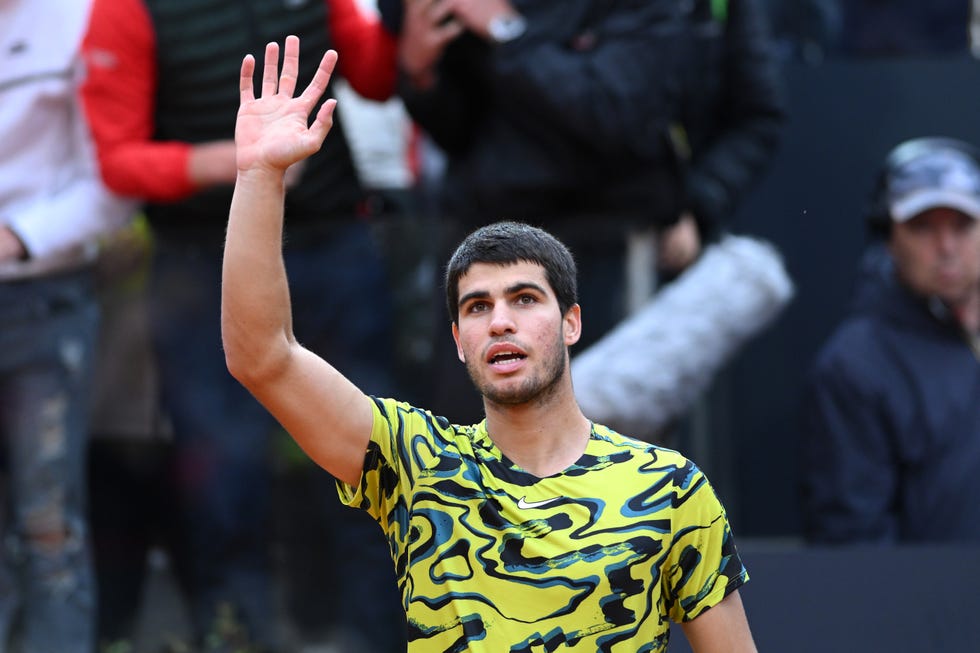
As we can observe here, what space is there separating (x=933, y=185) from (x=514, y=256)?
114 inches

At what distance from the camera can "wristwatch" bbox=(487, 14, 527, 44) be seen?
16.3 feet

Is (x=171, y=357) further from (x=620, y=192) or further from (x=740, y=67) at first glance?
(x=740, y=67)

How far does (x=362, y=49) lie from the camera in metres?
5.08

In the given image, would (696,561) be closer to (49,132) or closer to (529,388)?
(529,388)

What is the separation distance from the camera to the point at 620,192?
518 centimetres

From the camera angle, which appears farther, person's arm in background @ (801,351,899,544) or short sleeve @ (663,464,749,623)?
person's arm in background @ (801,351,899,544)

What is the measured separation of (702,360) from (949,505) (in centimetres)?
91

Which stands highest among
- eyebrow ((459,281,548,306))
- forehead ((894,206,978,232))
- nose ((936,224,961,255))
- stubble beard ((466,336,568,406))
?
eyebrow ((459,281,548,306))

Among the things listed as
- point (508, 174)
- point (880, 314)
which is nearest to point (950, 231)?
point (880, 314)

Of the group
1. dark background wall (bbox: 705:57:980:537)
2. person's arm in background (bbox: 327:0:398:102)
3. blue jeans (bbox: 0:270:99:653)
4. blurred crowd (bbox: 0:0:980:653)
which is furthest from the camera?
dark background wall (bbox: 705:57:980:537)

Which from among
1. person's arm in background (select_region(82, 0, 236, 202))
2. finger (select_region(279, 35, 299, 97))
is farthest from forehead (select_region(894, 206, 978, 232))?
finger (select_region(279, 35, 299, 97))

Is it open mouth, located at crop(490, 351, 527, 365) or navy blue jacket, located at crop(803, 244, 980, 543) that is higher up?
open mouth, located at crop(490, 351, 527, 365)

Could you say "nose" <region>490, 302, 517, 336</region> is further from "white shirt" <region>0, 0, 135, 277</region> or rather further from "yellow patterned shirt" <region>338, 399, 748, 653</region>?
"white shirt" <region>0, 0, 135, 277</region>

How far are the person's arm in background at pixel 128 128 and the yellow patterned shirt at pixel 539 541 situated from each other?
199cm
